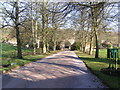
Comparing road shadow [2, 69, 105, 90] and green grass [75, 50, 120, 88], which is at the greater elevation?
green grass [75, 50, 120, 88]

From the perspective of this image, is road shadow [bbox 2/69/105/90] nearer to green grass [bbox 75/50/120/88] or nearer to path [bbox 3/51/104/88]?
path [bbox 3/51/104/88]

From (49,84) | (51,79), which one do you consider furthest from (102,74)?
(49,84)

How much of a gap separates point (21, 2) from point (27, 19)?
2.01m

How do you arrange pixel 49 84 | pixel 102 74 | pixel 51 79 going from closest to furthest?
pixel 49 84 → pixel 51 79 → pixel 102 74

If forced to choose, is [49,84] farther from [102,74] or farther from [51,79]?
[102,74]

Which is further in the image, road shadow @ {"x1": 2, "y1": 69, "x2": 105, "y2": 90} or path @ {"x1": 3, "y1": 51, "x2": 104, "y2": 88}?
path @ {"x1": 3, "y1": 51, "x2": 104, "y2": 88}

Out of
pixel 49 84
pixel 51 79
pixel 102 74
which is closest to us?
pixel 49 84

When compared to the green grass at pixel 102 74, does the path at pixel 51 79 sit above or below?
below

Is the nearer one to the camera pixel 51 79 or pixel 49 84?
pixel 49 84

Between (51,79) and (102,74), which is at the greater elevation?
(102,74)

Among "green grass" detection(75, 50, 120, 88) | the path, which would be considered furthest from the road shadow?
"green grass" detection(75, 50, 120, 88)

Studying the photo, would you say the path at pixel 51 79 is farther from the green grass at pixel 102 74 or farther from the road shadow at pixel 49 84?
the green grass at pixel 102 74

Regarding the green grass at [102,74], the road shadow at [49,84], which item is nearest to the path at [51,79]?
the road shadow at [49,84]

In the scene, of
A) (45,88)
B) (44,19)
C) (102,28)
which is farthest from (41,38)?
(45,88)
